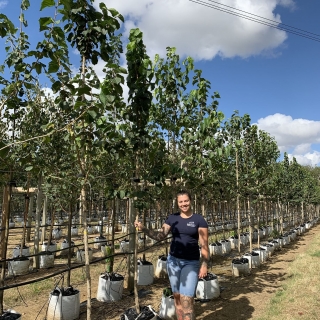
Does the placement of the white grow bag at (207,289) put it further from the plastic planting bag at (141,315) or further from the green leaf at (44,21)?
the green leaf at (44,21)

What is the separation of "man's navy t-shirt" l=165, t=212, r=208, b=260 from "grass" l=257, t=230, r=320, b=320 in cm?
255

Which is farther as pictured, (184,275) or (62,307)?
(62,307)

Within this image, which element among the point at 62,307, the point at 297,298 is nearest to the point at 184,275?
the point at 62,307

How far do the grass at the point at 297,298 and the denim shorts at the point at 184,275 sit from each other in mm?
2347

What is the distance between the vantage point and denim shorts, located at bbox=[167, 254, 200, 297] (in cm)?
336

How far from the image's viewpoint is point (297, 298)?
570 cm

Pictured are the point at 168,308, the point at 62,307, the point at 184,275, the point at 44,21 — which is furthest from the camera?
the point at 62,307

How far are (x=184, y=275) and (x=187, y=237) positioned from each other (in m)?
0.46

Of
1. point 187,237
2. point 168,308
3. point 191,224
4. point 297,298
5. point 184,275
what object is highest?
point 191,224

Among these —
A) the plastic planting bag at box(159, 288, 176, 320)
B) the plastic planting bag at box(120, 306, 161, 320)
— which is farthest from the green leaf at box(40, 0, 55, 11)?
the plastic planting bag at box(159, 288, 176, 320)

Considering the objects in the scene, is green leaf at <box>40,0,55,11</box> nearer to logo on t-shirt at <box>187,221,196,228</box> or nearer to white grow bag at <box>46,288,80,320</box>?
logo on t-shirt at <box>187,221,196,228</box>

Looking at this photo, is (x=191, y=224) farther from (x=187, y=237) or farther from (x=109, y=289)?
(x=109, y=289)

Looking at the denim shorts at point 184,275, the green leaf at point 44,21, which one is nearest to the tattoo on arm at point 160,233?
the denim shorts at point 184,275

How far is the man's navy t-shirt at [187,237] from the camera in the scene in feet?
11.3
